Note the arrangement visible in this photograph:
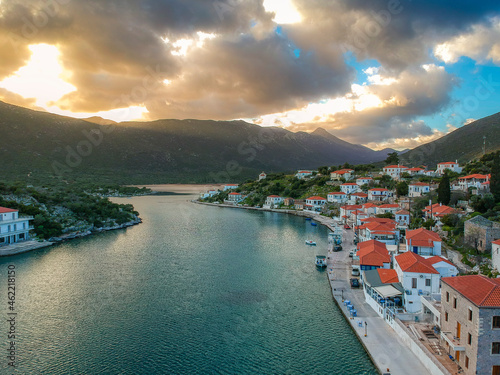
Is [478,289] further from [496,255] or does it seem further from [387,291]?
[496,255]

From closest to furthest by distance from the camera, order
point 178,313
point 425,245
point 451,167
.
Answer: point 178,313
point 425,245
point 451,167

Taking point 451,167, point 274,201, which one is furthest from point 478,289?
point 274,201

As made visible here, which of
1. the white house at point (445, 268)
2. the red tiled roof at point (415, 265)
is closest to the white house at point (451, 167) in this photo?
the white house at point (445, 268)

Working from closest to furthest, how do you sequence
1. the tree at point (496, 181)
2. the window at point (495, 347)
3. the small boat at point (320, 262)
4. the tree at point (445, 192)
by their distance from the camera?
the window at point (495, 347) → the small boat at point (320, 262) → the tree at point (496, 181) → the tree at point (445, 192)

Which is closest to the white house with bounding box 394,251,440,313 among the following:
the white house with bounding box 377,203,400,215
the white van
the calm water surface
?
the calm water surface

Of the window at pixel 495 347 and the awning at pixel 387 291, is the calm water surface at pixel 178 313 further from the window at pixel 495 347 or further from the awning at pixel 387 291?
the window at pixel 495 347

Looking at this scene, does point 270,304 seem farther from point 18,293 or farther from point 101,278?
point 18,293
